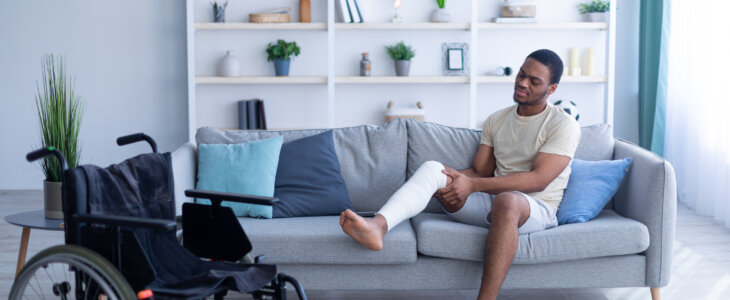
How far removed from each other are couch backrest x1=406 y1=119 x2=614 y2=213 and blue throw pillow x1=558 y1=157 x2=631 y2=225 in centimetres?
22

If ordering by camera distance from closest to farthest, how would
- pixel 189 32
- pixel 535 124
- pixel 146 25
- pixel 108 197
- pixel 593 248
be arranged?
pixel 108 197 < pixel 593 248 < pixel 535 124 < pixel 189 32 < pixel 146 25

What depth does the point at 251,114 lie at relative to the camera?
551 cm

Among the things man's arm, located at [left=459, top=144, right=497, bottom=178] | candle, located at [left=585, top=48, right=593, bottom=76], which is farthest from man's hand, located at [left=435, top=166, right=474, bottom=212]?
candle, located at [left=585, top=48, right=593, bottom=76]

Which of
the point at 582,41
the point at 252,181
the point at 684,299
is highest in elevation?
the point at 582,41

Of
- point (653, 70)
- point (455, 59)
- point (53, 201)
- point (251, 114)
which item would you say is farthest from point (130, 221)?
point (653, 70)

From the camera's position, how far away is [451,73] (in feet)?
18.2

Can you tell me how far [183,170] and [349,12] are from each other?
8.69 ft

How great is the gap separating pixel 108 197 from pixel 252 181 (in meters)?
0.92

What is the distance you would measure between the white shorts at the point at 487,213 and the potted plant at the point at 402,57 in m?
2.62

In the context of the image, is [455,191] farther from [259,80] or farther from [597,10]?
[597,10]

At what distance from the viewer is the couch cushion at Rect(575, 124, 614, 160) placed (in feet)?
10.4

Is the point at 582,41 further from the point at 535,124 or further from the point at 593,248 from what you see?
the point at 593,248

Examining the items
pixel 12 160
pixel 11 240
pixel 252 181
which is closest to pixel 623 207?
pixel 252 181

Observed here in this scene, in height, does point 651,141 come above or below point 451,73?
below
